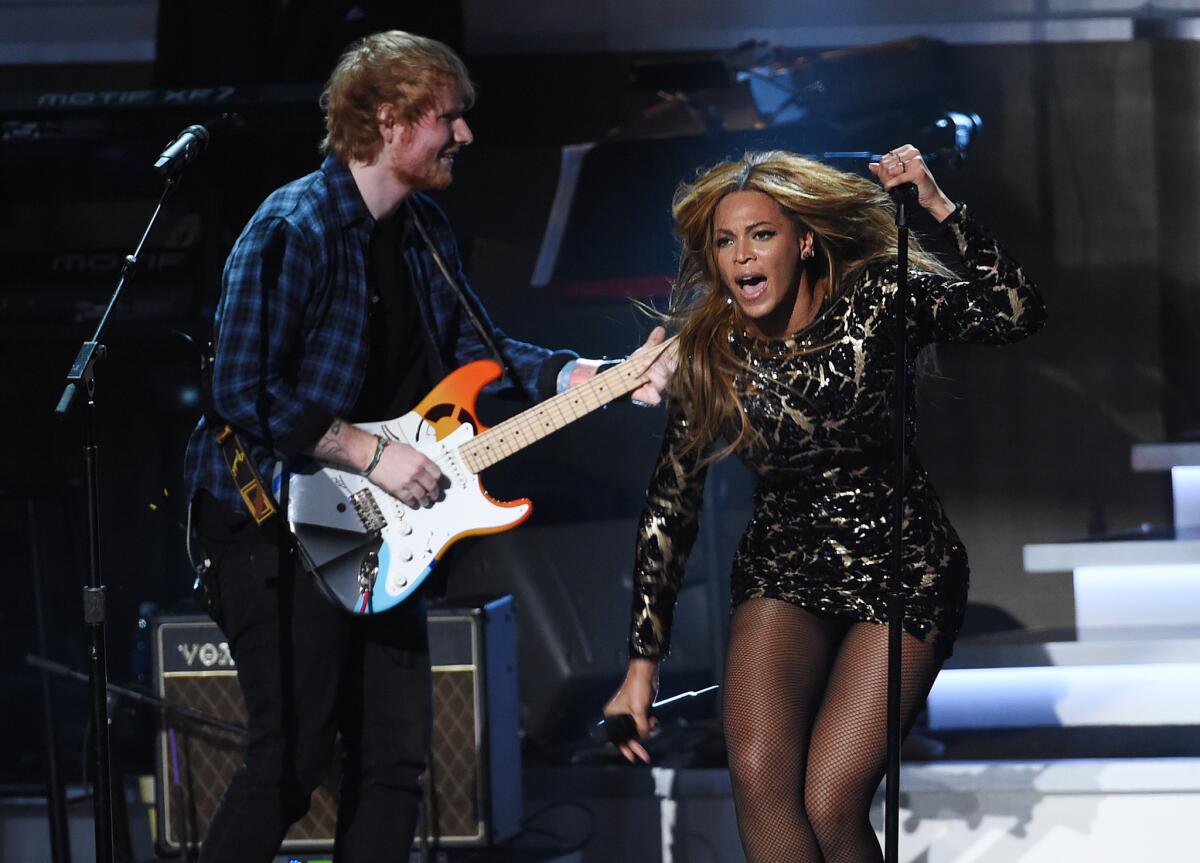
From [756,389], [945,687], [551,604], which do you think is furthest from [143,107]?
[945,687]

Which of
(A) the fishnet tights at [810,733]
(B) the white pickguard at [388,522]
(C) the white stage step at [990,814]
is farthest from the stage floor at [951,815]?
(A) the fishnet tights at [810,733]

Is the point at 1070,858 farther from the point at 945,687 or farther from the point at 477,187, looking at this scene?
the point at 477,187

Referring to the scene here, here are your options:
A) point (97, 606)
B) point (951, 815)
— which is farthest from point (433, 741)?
point (951, 815)

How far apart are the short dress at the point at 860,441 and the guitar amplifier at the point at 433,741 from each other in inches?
47.6

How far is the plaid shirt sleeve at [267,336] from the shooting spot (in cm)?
312

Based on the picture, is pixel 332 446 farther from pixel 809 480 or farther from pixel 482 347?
pixel 809 480

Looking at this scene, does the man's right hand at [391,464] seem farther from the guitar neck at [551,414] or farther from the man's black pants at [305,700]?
the man's black pants at [305,700]

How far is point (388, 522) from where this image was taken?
3312 millimetres

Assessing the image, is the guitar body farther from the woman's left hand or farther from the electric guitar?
the woman's left hand

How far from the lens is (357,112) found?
3.31 m

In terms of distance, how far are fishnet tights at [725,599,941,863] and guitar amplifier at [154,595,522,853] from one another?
1.33 meters

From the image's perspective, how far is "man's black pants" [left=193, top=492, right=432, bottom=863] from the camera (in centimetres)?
312

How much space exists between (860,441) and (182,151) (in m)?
1.46

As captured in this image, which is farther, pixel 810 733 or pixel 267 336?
pixel 267 336
